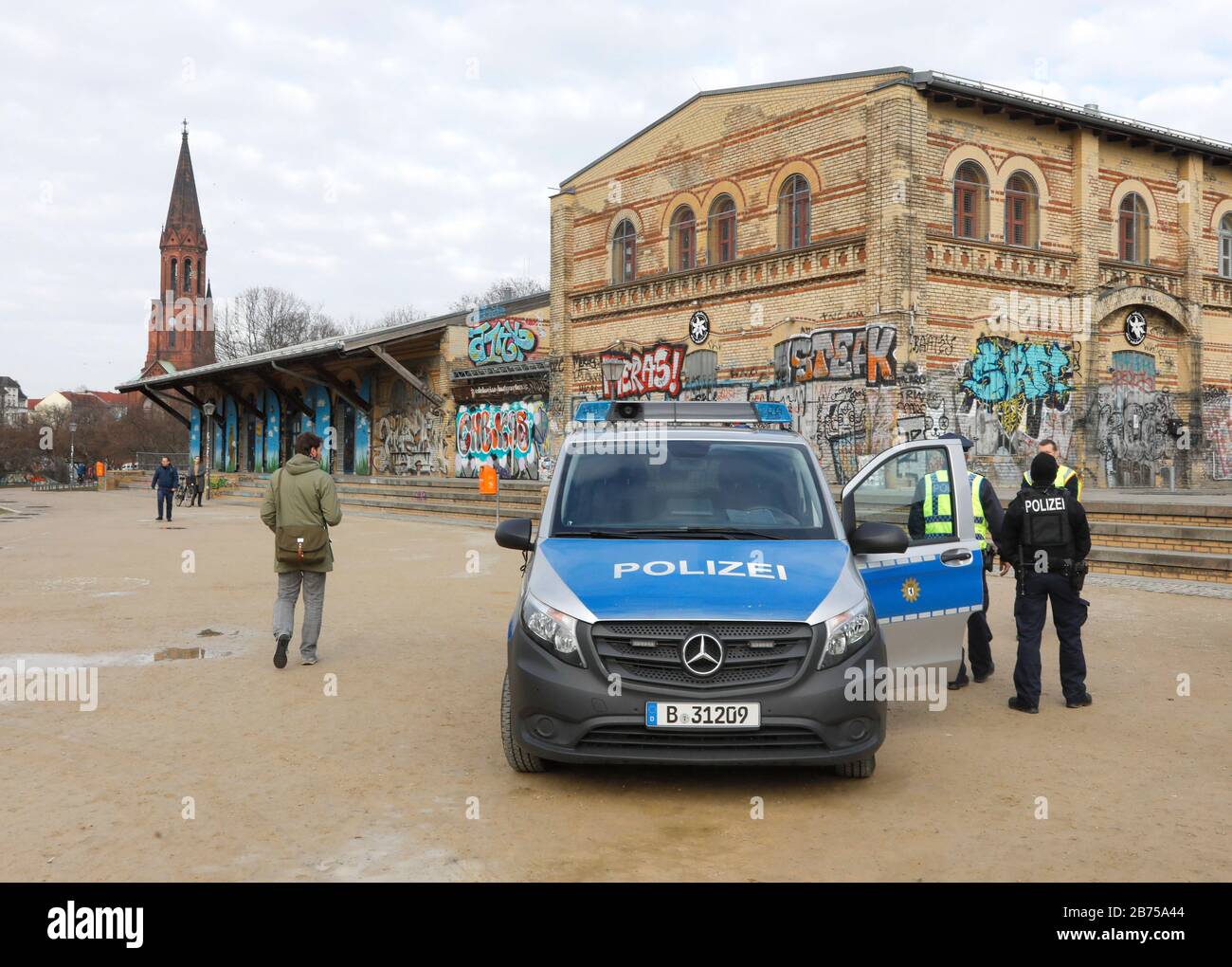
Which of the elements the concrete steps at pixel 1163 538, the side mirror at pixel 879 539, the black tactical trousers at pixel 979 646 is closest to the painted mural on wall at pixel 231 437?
the concrete steps at pixel 1163 538

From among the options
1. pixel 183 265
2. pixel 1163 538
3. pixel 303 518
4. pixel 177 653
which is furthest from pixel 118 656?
pixel 183 265

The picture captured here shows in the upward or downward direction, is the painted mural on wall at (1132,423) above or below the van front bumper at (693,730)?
above

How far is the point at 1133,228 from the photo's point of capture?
2320 centimetres

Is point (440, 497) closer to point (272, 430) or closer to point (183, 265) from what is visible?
point (272, 430)

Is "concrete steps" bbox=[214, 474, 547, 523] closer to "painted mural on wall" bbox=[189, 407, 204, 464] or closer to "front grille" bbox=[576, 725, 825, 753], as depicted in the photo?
"front grille" bbox=[576, 725, 825, 753]

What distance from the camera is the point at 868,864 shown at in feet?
13.4

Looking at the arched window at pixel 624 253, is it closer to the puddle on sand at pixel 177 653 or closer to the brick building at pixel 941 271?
the brick building at pixel 941 271

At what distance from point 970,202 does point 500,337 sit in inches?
566

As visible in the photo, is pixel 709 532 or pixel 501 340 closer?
pixel 709 532

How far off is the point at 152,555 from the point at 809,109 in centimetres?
1532

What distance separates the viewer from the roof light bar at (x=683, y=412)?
684 centimetres

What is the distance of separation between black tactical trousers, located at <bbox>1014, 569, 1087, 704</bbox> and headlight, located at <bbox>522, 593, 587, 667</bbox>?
3404 millimetres

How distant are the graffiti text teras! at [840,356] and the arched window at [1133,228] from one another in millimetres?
6911

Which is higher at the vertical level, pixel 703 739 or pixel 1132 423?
pixel 1132 423
